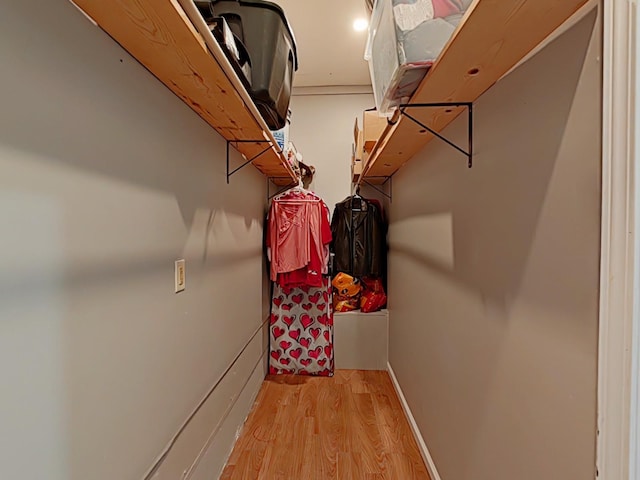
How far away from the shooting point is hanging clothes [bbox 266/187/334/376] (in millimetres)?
2859

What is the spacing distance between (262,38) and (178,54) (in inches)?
21.0

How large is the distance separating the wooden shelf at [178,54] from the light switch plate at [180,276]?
0.60 m

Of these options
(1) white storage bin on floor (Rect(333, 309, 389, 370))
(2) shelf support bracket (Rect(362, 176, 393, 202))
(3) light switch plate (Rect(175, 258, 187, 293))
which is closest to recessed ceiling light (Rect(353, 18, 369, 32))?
(2) shelf support bracket (Rect(362, 176, 393, 202))

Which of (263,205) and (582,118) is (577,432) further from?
(263,205)

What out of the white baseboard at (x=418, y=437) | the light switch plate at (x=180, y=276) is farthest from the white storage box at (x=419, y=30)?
the white baseboard at (x=418, y=437)

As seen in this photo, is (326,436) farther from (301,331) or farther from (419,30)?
(419,30)

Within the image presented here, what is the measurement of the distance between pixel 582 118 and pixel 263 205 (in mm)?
2401

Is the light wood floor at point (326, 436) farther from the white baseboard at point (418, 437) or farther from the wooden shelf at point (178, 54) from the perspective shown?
the wooden shelf at point (178, 54)

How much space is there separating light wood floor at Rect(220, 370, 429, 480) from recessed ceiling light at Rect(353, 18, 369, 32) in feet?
8.89

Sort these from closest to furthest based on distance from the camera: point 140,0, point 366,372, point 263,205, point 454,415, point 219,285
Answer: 1. point 140,0
2. point 454,415
3. point 219,285
4. point 263,205
5. point 366,372

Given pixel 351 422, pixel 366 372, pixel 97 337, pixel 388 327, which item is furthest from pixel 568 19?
pixel 366 372

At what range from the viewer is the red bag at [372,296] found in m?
3.18

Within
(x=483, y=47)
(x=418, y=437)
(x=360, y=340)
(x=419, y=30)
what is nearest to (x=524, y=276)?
(x=483, y=47)

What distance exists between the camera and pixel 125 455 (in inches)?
37.7
